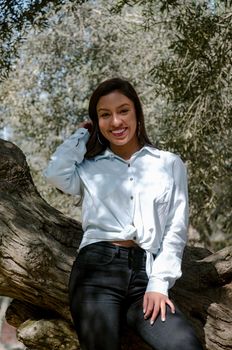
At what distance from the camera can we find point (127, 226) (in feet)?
9.39

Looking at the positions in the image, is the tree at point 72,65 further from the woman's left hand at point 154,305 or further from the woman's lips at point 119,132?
the woman's left hand at point 154,305

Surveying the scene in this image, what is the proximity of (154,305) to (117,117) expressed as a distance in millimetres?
862

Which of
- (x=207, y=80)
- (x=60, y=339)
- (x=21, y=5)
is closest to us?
(x=60, y=339)

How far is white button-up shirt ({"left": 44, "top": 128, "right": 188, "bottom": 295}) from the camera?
285cm

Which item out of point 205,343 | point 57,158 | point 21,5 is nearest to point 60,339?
point 205,343

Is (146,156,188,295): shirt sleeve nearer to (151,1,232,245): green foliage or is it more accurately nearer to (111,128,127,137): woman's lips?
(111,128,127,137): woman's lips

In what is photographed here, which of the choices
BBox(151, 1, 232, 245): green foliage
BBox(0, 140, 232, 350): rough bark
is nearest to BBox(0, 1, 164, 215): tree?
BBox(151, 1, 232, 245): green foliage

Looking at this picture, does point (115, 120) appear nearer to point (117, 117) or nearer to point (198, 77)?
point (117, 117)

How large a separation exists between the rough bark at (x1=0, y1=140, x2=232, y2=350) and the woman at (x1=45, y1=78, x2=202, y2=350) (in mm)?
370

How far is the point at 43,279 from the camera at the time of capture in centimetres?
328

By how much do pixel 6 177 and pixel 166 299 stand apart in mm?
1235

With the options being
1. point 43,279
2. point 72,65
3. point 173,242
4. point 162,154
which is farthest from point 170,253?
point 72,65

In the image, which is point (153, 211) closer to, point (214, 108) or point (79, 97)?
point (214, 108)

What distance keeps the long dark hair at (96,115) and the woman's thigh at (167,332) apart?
0.78 m
